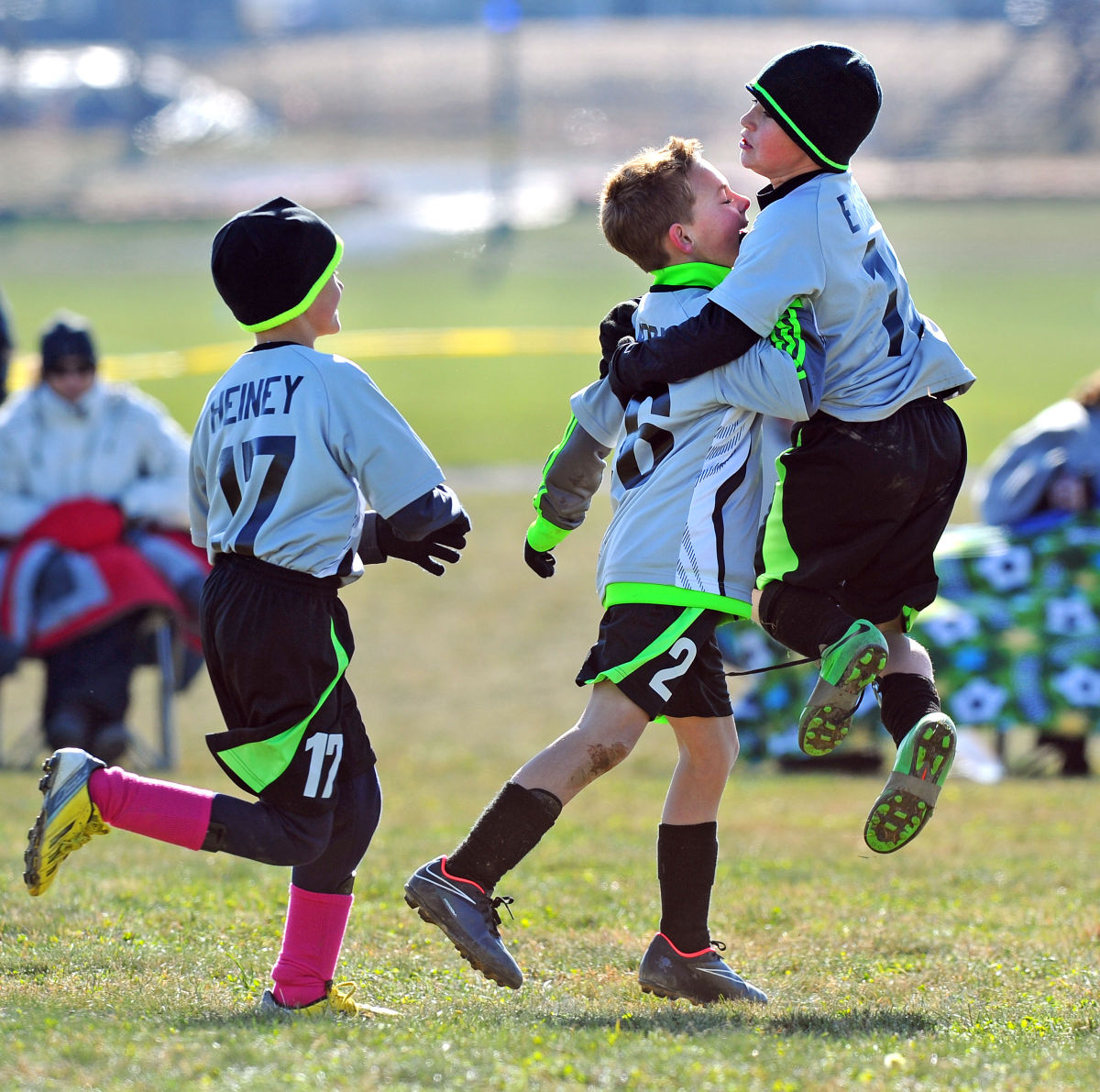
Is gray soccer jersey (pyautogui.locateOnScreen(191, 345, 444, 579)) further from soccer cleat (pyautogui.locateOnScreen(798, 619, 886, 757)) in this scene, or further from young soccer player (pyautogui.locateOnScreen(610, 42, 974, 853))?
soccer cleat (pyautogui.locateOnScreen(798, 619, 886, 757))

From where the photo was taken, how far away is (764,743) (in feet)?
30.3

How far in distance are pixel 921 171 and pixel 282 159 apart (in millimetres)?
18108

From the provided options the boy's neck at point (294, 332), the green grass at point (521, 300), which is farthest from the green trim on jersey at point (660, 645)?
the green grass at point (521, 300)

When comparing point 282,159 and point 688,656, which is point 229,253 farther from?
point 282,159

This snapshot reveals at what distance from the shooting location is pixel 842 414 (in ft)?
12.8

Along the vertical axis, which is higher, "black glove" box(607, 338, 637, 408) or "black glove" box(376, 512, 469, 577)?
"black glove" box(607, 338, 637, 408)

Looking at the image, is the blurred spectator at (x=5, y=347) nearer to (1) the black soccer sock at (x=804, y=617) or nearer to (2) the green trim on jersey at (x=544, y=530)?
(2) the green trim on jersey at (x=544, y=530)

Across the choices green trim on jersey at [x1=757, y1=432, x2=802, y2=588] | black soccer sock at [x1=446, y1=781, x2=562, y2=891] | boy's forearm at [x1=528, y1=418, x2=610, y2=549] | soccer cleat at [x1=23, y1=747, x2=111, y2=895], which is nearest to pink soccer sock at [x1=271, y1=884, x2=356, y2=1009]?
black soccer sock at [x1=446, y1=781, x2=562, y2=891]

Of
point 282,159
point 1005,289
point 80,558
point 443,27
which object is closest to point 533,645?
point 80,558

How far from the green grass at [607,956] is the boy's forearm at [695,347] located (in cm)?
139

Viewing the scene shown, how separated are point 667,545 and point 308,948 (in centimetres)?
Result: 121

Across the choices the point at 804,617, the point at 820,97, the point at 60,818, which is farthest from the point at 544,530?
the point at 60,818

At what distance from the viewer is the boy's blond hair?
3887mm

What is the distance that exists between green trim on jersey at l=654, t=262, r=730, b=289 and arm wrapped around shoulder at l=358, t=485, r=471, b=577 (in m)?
0.70
